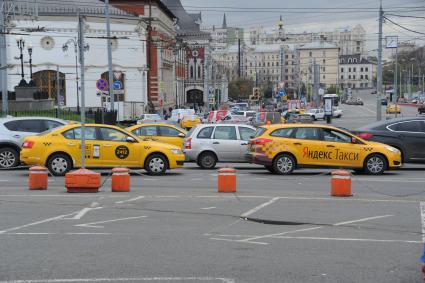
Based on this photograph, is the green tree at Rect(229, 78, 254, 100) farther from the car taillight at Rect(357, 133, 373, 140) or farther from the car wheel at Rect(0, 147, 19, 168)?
the car wheel at Rect(0, 147, 19, 168)

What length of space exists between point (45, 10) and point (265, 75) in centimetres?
11782

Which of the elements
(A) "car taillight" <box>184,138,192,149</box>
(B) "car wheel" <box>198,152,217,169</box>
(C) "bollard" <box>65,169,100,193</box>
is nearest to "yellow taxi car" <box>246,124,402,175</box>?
(B) "car wheel" <box>198,152,217,169</box>

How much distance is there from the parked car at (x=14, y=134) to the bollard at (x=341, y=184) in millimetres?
10690

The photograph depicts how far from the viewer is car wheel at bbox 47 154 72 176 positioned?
18.2 meters

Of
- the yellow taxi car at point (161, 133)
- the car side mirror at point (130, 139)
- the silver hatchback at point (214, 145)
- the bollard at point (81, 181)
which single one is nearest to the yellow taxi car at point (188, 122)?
the yellow taxi car at point (161, 133)

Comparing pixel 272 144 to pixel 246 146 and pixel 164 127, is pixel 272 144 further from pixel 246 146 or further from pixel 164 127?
pixel 164 127

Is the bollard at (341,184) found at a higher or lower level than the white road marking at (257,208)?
higher

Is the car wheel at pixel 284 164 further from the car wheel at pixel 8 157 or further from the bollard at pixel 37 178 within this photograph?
the car wheel at pixel 8 157

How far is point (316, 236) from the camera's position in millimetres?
9805

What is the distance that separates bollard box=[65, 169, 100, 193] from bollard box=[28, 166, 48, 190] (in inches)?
37.2

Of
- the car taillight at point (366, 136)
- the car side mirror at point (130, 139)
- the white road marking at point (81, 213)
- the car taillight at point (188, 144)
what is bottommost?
the white road marking at point (81, 213)

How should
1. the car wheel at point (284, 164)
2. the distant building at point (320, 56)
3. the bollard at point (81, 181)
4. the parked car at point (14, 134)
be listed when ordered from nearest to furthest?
the bollard at point (81, 181) → the car wheel at point (284, 164) → the parked car at point (14, 134) → the distant building at point (320, 56)

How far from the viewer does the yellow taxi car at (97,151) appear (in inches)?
709

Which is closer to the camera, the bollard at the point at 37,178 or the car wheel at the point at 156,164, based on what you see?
the bollard at the point at 37,178
